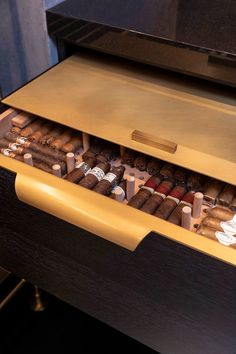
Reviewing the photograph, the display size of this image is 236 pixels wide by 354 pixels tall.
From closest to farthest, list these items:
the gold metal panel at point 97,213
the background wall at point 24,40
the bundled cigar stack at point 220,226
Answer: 1. the gold metal panel at point 97,213
2. the bundled cigar stack at point 220,226
3. the background wall at point 24,40

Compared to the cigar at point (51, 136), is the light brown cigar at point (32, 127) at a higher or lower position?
higher

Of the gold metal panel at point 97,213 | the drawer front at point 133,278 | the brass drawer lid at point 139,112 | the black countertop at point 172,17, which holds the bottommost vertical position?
the drawer front at point 133,278

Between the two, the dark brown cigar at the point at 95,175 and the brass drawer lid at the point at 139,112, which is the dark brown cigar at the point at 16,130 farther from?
the dark brown cigar at the point at 95,175

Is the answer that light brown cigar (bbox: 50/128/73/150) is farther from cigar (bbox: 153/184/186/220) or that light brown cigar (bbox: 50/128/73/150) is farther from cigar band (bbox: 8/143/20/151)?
cigar (bbox: 153/184/186/220)

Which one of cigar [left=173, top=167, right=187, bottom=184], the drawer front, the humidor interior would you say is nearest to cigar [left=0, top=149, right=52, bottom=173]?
the humidor interior

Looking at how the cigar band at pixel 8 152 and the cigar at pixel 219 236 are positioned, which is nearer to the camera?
the cigar at pixel 219 236

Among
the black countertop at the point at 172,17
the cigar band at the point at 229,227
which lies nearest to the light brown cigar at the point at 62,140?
the black countertop at the point at 172,17

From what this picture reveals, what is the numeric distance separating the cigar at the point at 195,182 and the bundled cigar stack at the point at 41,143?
0.21 m

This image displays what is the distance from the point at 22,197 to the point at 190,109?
33 centimetres

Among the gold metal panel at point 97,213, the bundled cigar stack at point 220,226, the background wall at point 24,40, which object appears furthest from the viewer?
the background wall at point 24,40

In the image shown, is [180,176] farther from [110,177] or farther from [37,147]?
[37,147]

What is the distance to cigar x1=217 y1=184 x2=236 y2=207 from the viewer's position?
692mm

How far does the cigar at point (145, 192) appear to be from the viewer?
67 cm

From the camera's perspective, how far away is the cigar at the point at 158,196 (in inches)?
26.4
